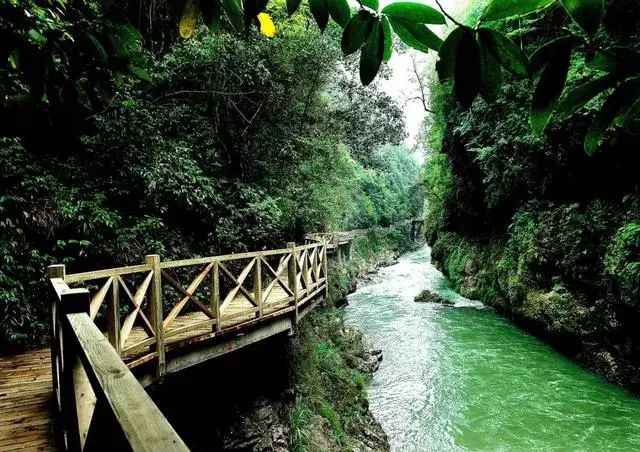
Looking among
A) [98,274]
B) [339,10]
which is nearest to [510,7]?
[339,10]

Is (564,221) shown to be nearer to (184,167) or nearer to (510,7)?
(184,167)

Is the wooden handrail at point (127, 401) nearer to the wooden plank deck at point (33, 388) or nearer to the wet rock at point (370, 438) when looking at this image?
the wooden plank deck at point (33, 388)

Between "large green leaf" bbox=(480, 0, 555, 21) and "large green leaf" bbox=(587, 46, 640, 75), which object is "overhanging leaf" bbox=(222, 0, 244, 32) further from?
"large green leaf" bbox=(587, 46, 640, 75)

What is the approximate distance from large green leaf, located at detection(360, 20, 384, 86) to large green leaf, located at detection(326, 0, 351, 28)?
0.25ft

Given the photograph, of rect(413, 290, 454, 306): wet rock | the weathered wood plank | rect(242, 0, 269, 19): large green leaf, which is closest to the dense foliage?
the weathered wood plank

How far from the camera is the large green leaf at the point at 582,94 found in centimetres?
68

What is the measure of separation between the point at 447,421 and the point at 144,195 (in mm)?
7321

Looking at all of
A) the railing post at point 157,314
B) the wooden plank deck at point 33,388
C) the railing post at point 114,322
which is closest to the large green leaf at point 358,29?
the wooden plank deck at point 33,388

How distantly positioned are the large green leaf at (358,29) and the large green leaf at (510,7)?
229 millimetres

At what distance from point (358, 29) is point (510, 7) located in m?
0.29

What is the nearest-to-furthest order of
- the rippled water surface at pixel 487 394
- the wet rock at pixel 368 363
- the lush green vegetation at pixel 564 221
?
the rippled water surface at pixel 487 394 < the lush green vegetation at pixel 564 221 < the wet rock at pixel 368 363

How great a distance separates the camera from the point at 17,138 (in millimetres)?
5973

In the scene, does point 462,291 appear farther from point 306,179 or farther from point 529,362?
point 306,179

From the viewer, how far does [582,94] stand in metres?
0.73
